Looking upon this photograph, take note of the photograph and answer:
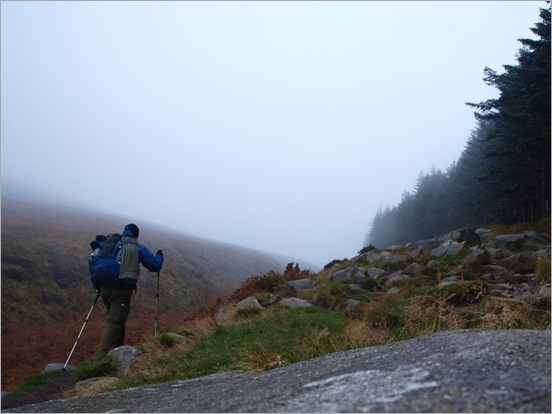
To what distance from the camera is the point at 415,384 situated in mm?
1892

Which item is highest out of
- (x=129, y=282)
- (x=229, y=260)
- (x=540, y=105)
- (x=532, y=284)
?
(x=540, y=105)

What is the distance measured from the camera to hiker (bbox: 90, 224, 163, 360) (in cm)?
850

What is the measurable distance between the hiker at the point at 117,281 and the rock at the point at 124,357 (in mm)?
1135

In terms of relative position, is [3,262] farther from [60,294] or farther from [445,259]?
[445,259]

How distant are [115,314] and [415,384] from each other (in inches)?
321

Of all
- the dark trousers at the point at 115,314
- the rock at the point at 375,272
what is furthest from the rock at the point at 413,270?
the dark trousers at the point at 115,314

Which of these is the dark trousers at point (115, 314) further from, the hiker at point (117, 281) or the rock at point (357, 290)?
the rock at point (357, 290)

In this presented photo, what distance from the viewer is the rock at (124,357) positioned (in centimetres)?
670

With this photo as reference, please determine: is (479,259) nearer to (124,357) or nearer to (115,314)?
(124,357)

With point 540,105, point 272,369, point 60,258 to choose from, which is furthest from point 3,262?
point 540,105

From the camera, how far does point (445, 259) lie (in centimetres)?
1368

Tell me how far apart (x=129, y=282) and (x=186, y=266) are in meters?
23.2

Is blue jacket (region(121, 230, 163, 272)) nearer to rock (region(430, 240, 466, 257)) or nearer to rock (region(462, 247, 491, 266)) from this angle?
rock (region(462, 247, 491, 266))

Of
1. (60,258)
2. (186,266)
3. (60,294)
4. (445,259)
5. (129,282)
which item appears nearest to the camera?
(129,282)
